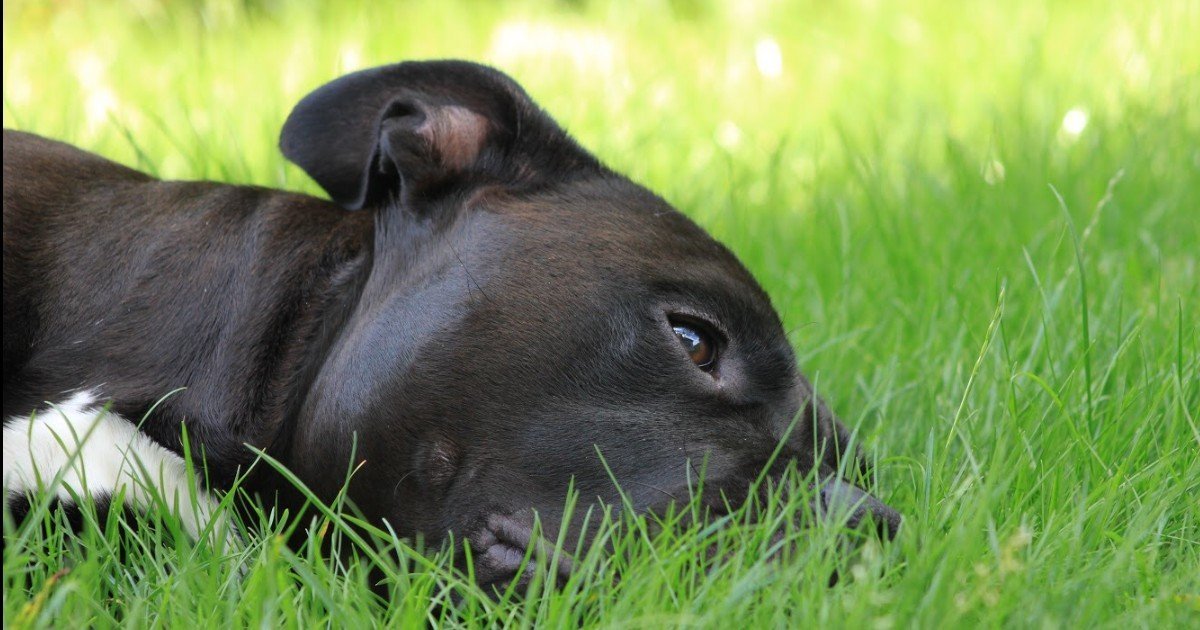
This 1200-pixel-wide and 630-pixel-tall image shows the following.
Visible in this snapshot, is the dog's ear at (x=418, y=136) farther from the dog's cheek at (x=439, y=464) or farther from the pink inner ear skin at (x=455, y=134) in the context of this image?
the dog's cheek at (x=439, y=464)

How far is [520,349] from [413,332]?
214 mm

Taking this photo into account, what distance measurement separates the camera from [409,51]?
20.8 feet

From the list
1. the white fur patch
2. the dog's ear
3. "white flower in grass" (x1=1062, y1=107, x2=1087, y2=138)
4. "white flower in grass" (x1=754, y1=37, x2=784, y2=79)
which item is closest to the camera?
the white fur patch

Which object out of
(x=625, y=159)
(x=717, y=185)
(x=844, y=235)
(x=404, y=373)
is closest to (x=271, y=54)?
(x=625, y=159)

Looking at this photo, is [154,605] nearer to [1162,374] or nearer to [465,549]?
[465,549]

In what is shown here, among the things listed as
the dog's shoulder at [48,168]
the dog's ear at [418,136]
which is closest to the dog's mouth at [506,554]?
the dog's ear at [418,136]

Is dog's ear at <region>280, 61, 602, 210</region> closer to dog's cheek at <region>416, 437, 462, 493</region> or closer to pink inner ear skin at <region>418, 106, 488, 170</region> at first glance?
pink inner ear skin at <region>418, 106, 488, 170</region>

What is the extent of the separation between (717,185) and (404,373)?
2730mm

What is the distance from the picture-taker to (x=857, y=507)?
2.31m

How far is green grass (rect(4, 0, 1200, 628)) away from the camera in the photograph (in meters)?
2.08

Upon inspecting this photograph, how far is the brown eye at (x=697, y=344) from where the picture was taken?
2.51 m

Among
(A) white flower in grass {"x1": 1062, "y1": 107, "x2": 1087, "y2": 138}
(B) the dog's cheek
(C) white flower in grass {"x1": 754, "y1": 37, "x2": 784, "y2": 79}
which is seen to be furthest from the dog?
(C) white flower in grass {"x1": 754, "y1": 37, "x2": 784, "y2": 79}

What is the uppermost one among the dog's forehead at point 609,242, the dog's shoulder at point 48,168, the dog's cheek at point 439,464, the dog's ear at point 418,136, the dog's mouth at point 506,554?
the dog's ear at point 418,136

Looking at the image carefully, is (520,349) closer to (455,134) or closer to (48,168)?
(455,134)
